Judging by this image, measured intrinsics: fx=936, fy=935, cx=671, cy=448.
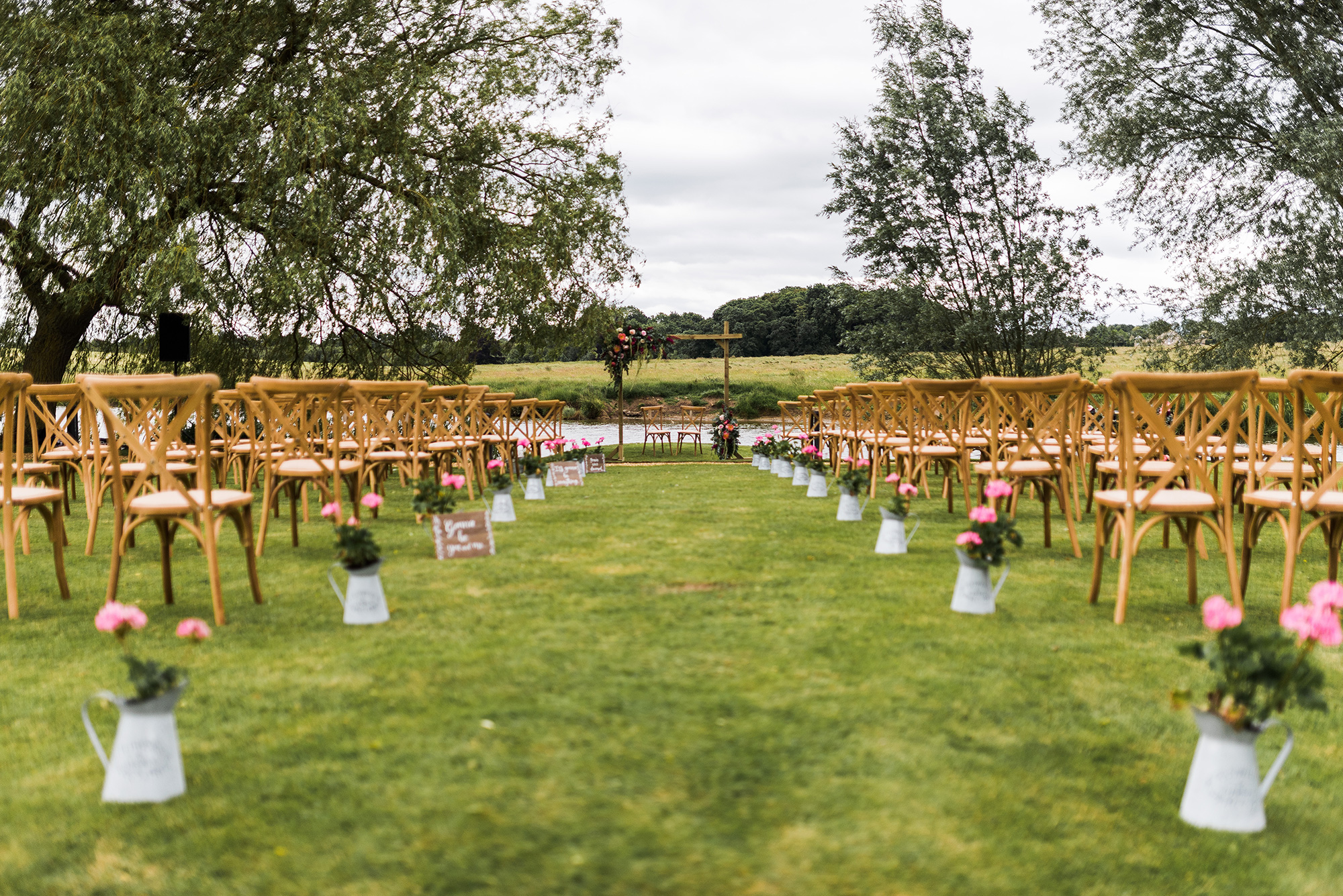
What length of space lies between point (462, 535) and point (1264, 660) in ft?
11.5

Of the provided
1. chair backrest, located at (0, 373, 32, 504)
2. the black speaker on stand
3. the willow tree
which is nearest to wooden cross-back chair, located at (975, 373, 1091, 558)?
chair backrest, located at (0, 373, 32, 504)

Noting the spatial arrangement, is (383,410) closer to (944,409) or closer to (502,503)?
(502,503)

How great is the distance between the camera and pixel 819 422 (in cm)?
1268

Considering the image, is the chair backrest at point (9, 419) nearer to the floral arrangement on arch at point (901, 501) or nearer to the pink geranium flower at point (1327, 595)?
the floral arrangement on arch at point (901, 501)

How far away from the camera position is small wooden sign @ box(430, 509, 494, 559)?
14.8 ft

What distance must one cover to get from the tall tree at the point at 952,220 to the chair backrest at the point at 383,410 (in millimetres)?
9658

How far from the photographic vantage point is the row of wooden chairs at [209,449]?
336 cm

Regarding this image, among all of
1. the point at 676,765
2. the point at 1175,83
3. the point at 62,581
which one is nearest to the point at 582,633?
the point at 676,765

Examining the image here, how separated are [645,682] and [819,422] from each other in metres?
10.3

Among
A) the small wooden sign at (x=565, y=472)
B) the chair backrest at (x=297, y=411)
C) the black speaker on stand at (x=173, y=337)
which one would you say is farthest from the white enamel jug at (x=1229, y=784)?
the black speaker on stand at (x=173, y=337)

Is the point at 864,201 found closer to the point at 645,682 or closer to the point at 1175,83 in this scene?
the point at 1175,83

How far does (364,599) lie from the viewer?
3418 millimetres

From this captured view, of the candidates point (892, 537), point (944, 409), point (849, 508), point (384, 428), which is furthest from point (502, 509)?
point (944, 409)

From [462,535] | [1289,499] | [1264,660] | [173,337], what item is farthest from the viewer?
[173,337]
